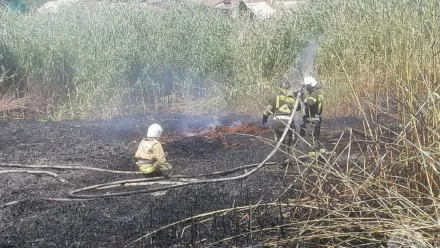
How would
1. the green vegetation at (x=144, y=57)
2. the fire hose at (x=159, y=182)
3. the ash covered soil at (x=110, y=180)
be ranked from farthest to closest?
the green vegetation at (x=144, y=57) < the fire hose at (x=159, y=182) < the ash covered soil at (x=110, y=180)

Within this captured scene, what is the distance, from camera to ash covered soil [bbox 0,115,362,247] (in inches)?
233

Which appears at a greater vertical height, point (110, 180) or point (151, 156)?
point (151, 156)

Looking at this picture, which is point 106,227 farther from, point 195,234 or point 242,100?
point 242,100

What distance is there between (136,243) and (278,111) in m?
4.37

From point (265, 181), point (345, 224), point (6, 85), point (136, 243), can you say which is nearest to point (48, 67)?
point (6, 85)

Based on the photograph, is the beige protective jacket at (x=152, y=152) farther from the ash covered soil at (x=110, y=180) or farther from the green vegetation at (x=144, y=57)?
the green vegetation at (x=144, y=57)

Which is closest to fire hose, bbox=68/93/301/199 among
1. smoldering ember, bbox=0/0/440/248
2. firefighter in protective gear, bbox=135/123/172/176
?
smoldering ember, bbox=0/0/440/248

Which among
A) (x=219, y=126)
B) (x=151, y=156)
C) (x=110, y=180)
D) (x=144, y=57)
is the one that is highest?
(x=144, y=57)

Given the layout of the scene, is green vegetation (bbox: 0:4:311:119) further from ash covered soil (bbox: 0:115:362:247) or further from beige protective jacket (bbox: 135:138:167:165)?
beige protective jacket (bbox: 135:138:167:165)

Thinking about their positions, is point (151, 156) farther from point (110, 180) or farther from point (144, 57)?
point (144, 57)

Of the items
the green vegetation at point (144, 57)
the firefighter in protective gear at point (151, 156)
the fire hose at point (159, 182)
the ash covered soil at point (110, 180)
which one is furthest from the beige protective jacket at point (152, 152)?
the green vegetation at point (144, 57)

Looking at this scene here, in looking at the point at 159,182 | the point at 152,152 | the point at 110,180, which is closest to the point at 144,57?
the point at 110,180

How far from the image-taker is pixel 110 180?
8.61 m

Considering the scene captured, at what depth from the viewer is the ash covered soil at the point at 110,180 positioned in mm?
5930
